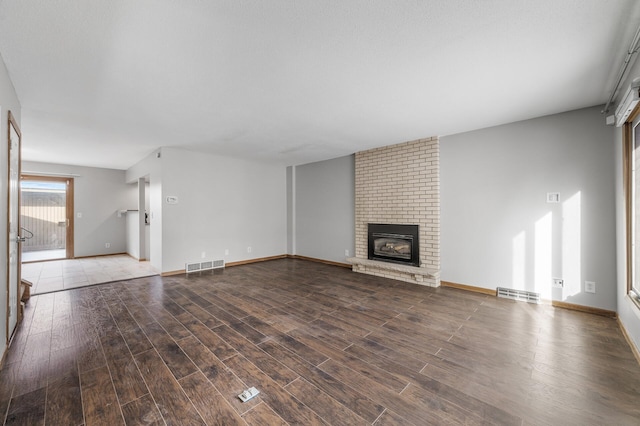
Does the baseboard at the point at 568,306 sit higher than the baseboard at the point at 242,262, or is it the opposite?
the baseboard at the point at 242,262

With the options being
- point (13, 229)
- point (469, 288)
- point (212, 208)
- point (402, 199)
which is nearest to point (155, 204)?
point (212, 208)

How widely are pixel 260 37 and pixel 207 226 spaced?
4.58m

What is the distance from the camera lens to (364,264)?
5156 mm

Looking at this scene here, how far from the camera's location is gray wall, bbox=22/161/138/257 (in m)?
6.98

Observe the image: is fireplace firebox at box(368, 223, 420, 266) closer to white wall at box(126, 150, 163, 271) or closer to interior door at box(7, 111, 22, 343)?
white wall at box(126, 150, 163, 271)

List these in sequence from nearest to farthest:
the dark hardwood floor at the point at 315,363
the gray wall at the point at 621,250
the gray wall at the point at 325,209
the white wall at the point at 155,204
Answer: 1. the dark hardwood floor at the point at 315,363
2. the gray wall at the point at 621,250
3. the white wall at the point at 155,204
4. the gray wall at the point at 325,209

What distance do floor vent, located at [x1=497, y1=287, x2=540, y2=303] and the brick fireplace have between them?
35.5 inches

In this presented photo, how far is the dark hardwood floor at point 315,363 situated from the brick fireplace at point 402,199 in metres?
1.00

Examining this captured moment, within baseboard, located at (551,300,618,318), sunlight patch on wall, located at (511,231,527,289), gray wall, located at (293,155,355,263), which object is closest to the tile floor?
gray wall, located at (293,155,355,263)

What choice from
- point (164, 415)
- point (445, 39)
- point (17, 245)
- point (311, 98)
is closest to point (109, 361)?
point (164, 415)

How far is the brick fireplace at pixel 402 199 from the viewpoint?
4.45 metres

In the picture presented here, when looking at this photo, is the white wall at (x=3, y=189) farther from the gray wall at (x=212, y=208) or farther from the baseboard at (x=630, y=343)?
the baseboard at (x=630, y=343)

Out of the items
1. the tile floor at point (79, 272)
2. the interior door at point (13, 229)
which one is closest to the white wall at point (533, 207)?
the interior door at point (13, 229)

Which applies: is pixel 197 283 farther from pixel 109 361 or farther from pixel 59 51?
pixel 59 51
